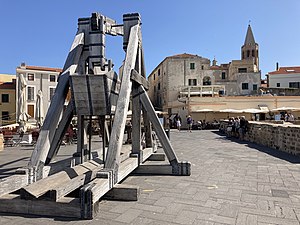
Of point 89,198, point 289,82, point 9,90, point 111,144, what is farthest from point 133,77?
point 289,82

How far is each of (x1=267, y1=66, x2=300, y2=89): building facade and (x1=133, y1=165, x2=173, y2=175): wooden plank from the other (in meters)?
52.6

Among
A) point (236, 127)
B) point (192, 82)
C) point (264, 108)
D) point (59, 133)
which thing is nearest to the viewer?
point (59, 133)

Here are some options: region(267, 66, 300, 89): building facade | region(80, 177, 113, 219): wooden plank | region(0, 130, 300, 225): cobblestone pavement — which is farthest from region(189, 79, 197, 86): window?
region(80, 177, 113, 219): wooden plank

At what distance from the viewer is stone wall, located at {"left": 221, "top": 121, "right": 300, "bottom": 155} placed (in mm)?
9797

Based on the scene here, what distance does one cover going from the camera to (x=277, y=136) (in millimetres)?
11695

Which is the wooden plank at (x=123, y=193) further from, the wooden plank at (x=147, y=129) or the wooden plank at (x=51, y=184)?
the wooden plank at (x=147, y=129)

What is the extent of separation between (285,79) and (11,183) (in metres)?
56.2

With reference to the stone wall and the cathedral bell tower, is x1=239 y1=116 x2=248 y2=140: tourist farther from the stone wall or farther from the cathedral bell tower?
the cathedral bell tower

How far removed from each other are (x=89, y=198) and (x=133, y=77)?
9.13ft

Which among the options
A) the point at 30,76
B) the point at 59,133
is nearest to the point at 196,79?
the point at 30,76

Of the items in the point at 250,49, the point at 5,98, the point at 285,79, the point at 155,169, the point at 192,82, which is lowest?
the point at 155,169

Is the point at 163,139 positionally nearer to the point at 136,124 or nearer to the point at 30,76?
the point at 136,124

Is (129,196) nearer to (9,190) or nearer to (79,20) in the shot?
(9,190)

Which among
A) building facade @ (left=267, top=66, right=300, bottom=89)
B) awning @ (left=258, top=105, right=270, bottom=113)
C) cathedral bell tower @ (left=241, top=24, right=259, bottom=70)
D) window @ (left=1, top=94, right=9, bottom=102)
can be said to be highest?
cathedral bell tower @ (left=241, top=24, right=259, bottom=70)
